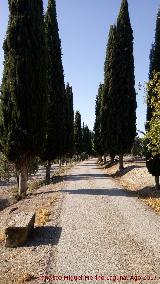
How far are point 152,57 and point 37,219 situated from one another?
13.9m

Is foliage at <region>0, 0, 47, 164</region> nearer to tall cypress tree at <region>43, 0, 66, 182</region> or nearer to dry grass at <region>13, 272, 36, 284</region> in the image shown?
tall cypress tree at <region>43, 0, 66, 182</region>

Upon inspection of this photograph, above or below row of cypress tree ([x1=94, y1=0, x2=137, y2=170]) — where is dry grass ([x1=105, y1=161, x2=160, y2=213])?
below

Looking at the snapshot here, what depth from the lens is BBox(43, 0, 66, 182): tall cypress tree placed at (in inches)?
1375

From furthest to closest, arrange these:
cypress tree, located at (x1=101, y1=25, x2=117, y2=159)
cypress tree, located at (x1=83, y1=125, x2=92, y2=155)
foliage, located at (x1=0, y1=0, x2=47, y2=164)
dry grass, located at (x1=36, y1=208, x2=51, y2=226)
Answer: cypress tree, located at (x1=83, y1=125, x2=92, y2=155)
cypress tree, located at (x1=101, y1=25, x2=117, y2=159)
foliage, located at (x1=0, y1=0, x2=47, y2=164)
dry grass, located at (x1=36, y1=208, x2=51, y2=226)

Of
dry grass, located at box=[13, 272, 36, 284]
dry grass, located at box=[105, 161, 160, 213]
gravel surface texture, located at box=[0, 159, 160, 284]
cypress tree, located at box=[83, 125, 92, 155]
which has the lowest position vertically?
dry grass, located at box=[13, 272, 36, 284]

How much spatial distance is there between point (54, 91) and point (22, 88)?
1118 centimetres

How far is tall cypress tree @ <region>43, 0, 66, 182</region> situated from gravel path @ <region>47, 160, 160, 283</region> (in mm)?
15409

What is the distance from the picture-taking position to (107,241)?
39.5 feet

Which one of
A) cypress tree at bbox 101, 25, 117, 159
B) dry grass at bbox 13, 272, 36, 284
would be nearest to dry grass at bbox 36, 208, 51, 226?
dry grass at bbox 13, 272, 36, 284

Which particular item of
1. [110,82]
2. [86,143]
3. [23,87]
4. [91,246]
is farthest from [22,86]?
[86,143]

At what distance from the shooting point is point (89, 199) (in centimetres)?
2069

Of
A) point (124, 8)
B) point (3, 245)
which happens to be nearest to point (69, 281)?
point (3, 245)

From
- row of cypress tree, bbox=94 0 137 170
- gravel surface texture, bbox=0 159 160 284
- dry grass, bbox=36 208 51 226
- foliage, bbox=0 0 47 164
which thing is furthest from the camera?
row of cypress tree, bbox=94 0 137 170

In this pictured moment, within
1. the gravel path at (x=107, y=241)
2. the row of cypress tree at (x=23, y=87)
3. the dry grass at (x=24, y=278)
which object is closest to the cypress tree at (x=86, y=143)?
the row of cypress tree at (x=23, y=87)
